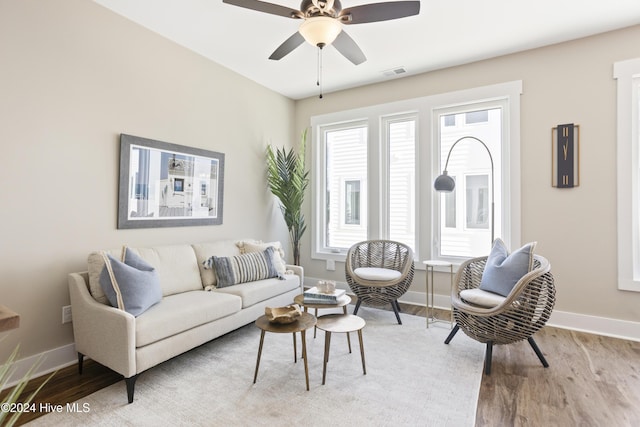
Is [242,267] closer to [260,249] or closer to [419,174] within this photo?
[260,249]

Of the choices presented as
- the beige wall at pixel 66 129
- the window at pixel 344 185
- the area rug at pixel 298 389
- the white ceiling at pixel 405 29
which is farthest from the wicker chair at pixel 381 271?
the white ceiling at pixel 405 29

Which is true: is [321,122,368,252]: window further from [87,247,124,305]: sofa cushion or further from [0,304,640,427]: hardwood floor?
[87,247,124,305]: sofa cushion

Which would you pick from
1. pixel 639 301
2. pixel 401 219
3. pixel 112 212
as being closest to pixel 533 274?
pixel 639 301

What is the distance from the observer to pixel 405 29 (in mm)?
3191

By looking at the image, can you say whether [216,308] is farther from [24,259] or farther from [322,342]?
[24,259]

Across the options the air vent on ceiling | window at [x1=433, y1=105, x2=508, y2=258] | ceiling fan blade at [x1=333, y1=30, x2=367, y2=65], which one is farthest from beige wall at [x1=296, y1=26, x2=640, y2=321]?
ceiling fan blade at [x1=333, y1=30, x2=367, y2=65]

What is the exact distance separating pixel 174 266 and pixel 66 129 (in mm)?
1394

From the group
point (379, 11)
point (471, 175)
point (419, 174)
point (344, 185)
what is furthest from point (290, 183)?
point (379, 11)

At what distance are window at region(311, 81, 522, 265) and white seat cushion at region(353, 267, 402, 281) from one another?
0.68 m

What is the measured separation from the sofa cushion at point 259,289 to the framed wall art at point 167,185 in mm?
955

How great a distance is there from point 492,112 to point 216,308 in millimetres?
3604

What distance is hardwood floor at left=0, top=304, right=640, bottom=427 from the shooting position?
201cm

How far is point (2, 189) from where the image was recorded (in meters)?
2.35

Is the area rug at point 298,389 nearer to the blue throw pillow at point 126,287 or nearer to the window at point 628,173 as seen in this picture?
A: the blue throw pillow at point 126,287
